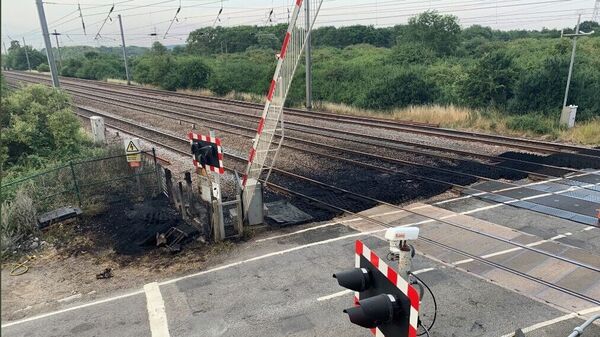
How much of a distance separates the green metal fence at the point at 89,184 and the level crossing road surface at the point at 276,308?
4327 mm

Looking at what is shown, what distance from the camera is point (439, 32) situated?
49281 mm

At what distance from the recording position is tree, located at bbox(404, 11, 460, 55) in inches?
1937

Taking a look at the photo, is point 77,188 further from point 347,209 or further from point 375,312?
point 375,312

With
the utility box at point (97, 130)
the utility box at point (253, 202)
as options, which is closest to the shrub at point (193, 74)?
the utility box at point (97, 130)

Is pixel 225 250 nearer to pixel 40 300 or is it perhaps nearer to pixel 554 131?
pixel 40 300

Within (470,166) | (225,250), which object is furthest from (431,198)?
(225,250)

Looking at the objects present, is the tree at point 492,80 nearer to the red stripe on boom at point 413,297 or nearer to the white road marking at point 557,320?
the white road marking at point 557,320

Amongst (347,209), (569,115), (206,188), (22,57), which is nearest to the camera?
(206,188)

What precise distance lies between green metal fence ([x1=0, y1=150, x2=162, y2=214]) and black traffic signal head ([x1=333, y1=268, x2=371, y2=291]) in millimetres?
8540

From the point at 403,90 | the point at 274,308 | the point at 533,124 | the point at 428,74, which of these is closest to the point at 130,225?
the point at 274,308

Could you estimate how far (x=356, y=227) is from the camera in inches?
362

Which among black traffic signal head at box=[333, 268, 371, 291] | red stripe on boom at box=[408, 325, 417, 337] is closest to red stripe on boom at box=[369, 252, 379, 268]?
black traffic signal head at box=[333, 268, 371, 291]

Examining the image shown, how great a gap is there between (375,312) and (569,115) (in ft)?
60.7

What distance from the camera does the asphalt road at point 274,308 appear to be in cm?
592
